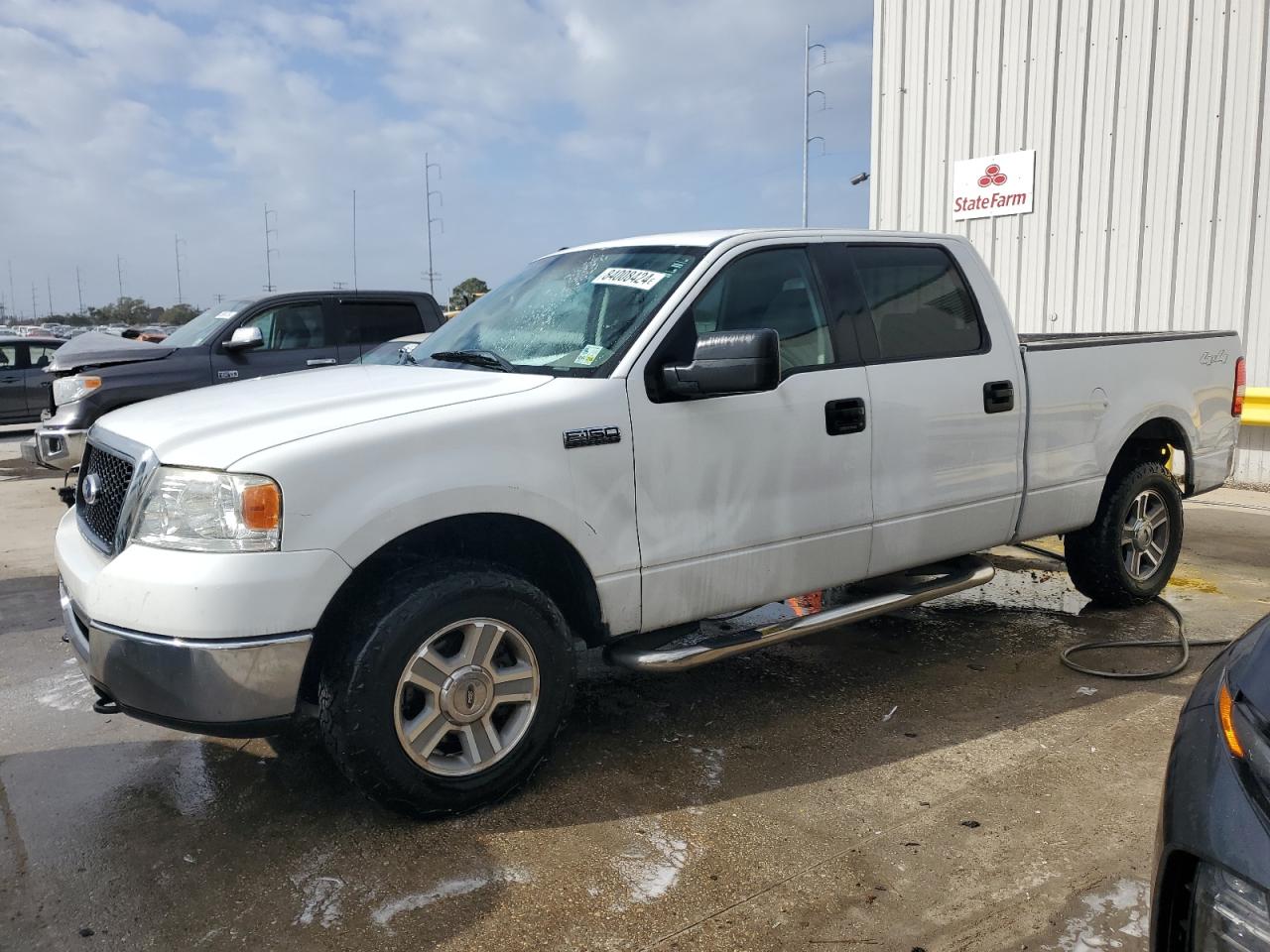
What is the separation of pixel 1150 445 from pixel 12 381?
16.1 metres

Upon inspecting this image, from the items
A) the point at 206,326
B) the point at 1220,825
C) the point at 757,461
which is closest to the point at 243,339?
the point at 206,326

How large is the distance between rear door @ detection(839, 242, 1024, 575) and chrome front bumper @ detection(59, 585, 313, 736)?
2.30m

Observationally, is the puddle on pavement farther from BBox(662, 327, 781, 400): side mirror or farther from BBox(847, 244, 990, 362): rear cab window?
BBox(847, 244, 990, 362): rear cab window

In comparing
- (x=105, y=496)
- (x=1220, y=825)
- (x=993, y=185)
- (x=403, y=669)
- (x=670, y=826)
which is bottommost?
(x=670, y=826)

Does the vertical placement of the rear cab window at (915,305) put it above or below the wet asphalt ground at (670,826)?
above

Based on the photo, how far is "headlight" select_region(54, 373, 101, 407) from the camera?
340 inches

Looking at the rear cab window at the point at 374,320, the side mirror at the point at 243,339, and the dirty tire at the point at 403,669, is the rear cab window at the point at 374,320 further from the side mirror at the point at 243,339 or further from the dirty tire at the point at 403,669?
the dirty tire at the point at 403,669

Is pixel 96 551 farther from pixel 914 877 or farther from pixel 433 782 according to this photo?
pixel 914 877

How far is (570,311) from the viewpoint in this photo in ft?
12.8

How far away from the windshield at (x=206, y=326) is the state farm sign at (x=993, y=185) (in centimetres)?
730

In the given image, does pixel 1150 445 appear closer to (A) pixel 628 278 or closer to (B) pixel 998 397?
(B) pixel 998 397

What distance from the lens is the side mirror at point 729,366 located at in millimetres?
3322

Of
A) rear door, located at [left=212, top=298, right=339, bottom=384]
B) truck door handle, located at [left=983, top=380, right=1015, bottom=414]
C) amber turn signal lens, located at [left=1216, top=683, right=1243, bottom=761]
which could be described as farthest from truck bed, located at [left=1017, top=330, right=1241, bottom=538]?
rear door, located at [left=212, top=298, right=339, bottom=384]

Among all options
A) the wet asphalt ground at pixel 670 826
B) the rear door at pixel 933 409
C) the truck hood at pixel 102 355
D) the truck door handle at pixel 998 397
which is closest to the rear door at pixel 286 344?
the truck hood at pixel 102 355
